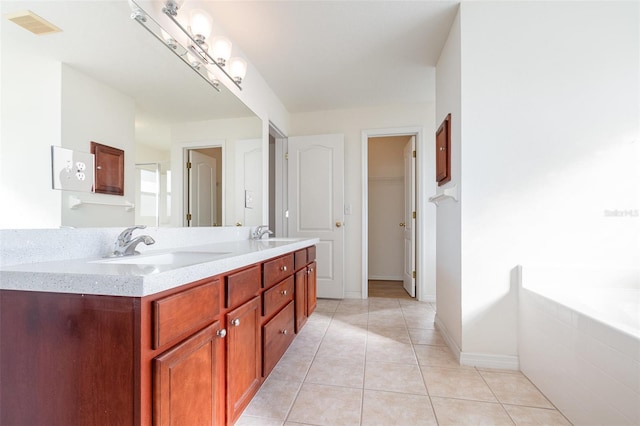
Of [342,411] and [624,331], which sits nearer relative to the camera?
[624,331]

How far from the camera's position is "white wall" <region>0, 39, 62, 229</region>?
82 centimetres

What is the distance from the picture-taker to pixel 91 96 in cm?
109

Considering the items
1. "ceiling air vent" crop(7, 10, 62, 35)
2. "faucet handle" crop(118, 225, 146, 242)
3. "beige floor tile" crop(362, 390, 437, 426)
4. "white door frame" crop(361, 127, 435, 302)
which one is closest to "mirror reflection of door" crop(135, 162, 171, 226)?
"faucet handle" crop(118, 225, 146, 242)

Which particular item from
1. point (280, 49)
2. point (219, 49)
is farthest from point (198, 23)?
point (280, 49)

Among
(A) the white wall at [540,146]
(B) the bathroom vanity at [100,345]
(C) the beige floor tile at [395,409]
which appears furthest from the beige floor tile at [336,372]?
(B) the bathroom vanity at [100,345]

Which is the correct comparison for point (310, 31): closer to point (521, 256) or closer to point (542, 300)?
point (521, 256)

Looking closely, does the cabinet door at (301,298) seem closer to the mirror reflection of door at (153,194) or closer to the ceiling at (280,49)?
the mirror reflection of door at (153,194)

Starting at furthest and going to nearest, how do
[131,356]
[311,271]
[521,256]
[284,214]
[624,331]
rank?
[284,214] < [311,271] < [521,256] < [624,331] < [131,356]

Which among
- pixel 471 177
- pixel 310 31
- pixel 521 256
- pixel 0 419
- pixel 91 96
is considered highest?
pixel 310 31

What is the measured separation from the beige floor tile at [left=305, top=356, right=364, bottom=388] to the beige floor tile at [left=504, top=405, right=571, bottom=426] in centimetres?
73

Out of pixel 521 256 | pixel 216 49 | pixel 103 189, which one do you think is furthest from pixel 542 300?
pixel 216 49

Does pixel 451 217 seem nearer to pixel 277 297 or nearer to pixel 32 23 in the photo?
pixel 277 297

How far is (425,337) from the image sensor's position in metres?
2.22

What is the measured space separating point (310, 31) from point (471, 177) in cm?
152
